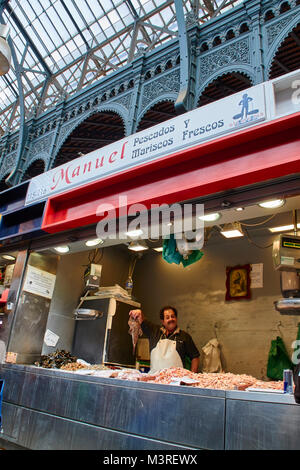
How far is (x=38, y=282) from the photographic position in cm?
607

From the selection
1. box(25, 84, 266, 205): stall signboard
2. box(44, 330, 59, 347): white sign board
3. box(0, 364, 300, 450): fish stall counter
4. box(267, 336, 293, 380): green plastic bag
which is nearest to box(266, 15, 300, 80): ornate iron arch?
box(25, 84, 266, 205): stall signboard

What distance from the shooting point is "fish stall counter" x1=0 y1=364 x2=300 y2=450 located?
2.49 metres

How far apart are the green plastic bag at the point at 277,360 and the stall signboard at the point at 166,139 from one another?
410cm

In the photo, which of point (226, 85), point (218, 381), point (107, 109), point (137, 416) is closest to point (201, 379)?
point (218, 381)

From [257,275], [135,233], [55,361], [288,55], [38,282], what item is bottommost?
[55,361]

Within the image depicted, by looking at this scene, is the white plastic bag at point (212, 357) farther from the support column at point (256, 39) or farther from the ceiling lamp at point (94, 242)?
the support column at point (256, 39)

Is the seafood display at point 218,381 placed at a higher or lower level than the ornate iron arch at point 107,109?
lower

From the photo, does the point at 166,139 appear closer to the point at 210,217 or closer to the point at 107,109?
the point at 210,217

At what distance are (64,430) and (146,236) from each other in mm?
2392

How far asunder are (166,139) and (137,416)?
287 centimetres

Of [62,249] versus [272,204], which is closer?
[272,204]

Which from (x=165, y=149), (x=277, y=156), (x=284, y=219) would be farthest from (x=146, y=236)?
(x=284, y=219)

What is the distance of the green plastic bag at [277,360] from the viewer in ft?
20.0

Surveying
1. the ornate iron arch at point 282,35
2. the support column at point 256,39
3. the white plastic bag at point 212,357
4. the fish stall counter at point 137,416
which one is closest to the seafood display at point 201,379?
the fish stall counter at point 137,416
